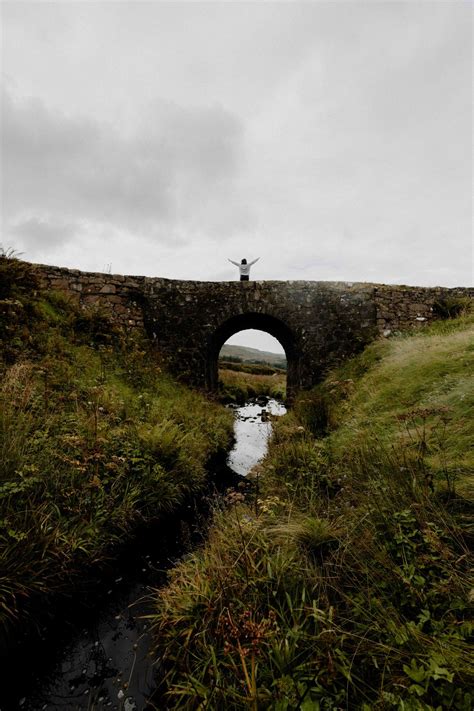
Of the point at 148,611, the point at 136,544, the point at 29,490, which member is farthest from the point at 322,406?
the point at 29,490

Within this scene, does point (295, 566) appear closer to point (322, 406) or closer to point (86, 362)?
point (322, 406)

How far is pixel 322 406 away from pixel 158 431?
12.6ft

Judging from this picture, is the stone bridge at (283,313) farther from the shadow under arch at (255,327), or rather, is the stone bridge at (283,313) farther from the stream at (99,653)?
the stream at (99,653)

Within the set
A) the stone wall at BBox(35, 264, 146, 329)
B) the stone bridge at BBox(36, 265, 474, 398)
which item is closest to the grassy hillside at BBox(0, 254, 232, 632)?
the stone wall at BBox(35, 264, 146, 329)

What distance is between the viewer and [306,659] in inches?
84.8

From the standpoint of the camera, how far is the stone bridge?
34.2ft

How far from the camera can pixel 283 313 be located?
10531 millimetres

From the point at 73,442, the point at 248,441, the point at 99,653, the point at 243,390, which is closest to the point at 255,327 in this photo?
the point at 248,441

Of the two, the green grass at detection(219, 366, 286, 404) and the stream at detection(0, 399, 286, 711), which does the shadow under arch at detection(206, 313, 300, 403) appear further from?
the stream at detection(0, 399, 286, 711)

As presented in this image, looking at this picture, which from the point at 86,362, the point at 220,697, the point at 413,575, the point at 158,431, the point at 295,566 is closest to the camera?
the point at 220,697

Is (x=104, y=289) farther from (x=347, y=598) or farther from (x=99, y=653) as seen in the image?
(x=347, y=598)

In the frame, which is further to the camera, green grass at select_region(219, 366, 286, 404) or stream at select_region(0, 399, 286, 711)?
green grass at select_region(219, 366, 286, 404)

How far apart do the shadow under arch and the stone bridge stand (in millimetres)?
102

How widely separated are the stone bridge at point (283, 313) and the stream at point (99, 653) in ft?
22.9
